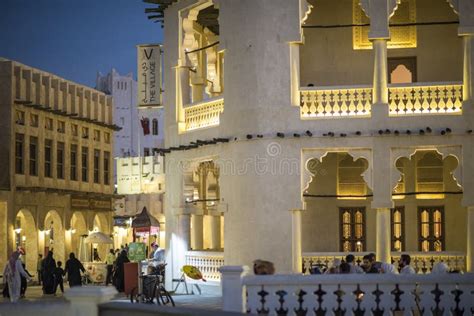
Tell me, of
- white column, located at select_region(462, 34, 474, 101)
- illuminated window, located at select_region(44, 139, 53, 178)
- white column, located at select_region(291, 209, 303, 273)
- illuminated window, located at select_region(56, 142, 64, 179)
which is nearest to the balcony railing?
white column, located at select_region(291, 209, 303, 273)

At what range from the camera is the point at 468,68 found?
26.1 m

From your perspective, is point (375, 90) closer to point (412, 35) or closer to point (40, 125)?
point (412, 35)

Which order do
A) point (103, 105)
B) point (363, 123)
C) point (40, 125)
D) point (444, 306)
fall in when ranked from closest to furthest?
point (444, 306) → point (363, 123) → point (40, 125) → point (103, 105)

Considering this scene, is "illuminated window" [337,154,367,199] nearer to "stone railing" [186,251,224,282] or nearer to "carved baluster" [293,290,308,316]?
"stone railing" [186,251,224,282]

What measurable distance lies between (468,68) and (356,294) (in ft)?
30.9

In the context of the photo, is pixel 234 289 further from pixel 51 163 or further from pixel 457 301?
pixel 51 163

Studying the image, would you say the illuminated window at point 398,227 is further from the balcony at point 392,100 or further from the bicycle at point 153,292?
the bicycle at point 153,292

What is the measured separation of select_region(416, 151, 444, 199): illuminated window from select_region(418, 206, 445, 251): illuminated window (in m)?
0.56

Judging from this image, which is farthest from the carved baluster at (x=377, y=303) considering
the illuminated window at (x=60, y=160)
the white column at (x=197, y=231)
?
the illuminated window at (x=60, y=160)

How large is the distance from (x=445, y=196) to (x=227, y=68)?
254 inches

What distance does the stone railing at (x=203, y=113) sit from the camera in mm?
28391

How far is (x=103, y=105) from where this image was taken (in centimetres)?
5944

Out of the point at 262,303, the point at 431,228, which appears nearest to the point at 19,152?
the point at 431,228

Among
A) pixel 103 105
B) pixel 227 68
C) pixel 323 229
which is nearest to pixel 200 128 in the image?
pixel 227 68
